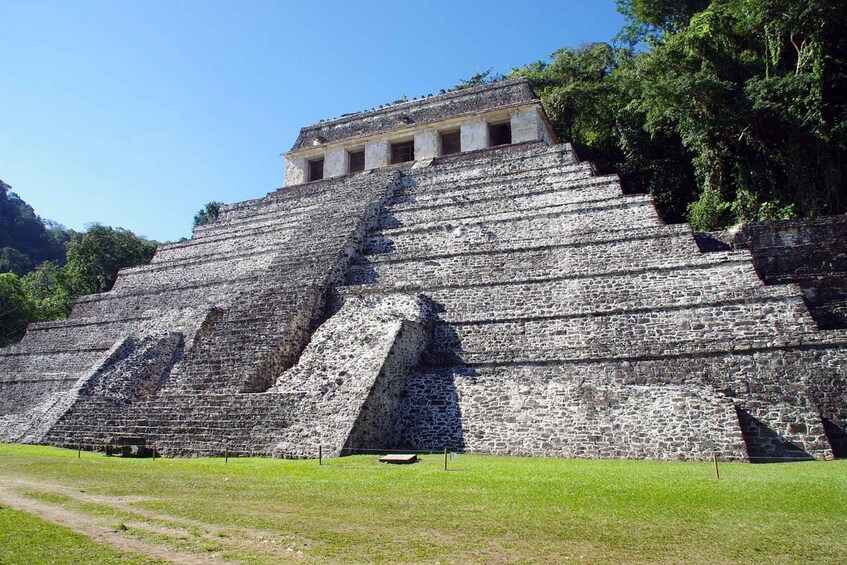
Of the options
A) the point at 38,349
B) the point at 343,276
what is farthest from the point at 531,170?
the point at 38,349

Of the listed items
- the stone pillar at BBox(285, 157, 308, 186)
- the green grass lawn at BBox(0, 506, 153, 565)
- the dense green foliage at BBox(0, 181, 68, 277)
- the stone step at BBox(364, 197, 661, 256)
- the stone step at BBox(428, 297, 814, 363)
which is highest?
the dense green foliage at BBox(0, 181, 68, 277)

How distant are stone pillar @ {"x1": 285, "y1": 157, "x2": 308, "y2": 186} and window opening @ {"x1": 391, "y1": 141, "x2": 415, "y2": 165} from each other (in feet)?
11.5

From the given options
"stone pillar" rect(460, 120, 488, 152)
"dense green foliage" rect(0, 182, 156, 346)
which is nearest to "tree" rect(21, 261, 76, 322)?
"dense green foliage" rect(0, 182, 156, 346)

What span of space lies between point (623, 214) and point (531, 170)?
4391 mm

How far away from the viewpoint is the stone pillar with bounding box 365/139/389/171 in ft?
70.5

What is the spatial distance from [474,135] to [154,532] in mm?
17821

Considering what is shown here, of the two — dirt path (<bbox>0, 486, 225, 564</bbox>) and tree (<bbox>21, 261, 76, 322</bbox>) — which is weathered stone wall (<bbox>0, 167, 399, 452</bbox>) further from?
tree (<bbox>21, 261, 76, 322</bbox>)

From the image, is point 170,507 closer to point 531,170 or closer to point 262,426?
point 262,426

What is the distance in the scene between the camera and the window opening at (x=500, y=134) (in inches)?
819

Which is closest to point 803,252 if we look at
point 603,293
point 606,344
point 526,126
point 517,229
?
point 603,293

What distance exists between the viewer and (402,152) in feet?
72.0

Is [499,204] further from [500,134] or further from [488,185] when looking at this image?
[500,134]

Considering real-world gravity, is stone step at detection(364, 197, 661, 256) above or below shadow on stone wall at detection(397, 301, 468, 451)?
above

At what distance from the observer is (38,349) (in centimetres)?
1540
